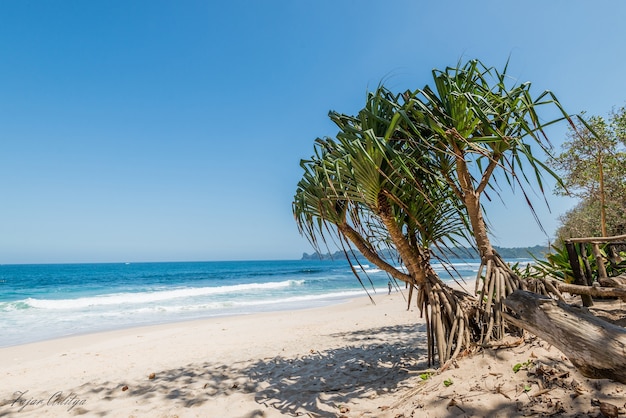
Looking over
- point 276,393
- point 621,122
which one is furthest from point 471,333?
point 621,122

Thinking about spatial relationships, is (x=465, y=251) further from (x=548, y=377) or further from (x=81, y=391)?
(x=81, y=391)

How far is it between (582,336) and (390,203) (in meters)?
1.99

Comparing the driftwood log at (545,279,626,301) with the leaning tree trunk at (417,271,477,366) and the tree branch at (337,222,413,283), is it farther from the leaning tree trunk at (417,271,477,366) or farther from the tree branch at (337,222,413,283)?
the tree branch at (337,222,413,283)

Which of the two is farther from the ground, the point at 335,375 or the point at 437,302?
the point at 437,302

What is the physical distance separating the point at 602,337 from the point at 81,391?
19.1 feet

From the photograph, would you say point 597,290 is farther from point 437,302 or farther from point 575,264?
point 437,302

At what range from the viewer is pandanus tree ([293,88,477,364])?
3264 millimetres

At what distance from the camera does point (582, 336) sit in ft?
6.21

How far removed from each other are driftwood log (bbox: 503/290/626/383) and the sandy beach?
13.8 inches

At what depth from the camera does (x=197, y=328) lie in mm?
10516

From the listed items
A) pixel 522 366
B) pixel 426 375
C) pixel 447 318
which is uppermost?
pixel 447 318

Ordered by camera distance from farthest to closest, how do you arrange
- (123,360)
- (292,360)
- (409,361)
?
(123,360), (292,360), (409,361)

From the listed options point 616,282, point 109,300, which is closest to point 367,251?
point 616,282

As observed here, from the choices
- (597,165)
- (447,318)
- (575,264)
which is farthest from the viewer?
(597,165)
